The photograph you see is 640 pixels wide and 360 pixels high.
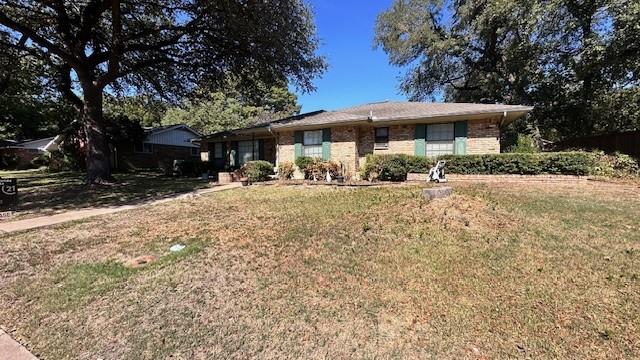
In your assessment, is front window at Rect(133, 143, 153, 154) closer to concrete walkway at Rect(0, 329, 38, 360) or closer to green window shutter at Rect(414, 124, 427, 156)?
green window shutter at Rect(414, 124, 427, 156)

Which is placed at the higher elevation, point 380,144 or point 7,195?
point 380,144

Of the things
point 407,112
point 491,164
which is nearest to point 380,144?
point 407,112

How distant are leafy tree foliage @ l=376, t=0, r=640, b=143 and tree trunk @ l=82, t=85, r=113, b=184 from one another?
18021 millimetres

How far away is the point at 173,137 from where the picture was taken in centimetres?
2819

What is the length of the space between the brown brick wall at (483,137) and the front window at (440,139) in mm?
696

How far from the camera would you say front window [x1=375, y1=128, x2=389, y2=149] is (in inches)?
594

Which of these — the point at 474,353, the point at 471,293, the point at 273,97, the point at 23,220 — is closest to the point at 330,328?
the point at 474,353

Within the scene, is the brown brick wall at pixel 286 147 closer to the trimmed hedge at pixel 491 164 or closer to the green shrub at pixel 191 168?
the trimmed hedge at pixel 491 164

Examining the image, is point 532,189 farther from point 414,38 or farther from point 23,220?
point 414,38

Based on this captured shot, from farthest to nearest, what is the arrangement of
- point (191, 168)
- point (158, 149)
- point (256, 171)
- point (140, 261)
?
point (158, 149)
point (191, 168)
point (256, 171)
point (140, 261)

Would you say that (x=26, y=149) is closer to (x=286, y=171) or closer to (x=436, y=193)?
(x=286, y=171)

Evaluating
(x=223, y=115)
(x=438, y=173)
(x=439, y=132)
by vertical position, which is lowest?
(x=438, y=173)

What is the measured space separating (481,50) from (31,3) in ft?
76.0

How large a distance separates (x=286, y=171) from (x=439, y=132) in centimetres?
661
